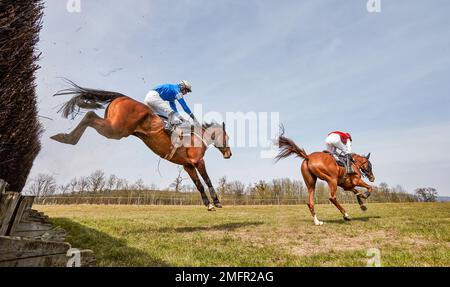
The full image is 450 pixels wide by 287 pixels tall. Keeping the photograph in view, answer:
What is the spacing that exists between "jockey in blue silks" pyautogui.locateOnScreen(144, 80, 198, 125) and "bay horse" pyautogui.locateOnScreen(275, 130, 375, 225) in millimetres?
5259

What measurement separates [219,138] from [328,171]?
189 inches

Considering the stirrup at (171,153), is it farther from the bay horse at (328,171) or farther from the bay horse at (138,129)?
the bay horse at (328,171)

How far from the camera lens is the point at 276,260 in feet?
14.2

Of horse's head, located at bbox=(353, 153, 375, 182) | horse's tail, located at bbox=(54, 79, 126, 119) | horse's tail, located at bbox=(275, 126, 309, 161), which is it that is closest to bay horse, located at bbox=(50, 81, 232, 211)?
horse's tail, located at bbox=(54, 79, 126, 119)

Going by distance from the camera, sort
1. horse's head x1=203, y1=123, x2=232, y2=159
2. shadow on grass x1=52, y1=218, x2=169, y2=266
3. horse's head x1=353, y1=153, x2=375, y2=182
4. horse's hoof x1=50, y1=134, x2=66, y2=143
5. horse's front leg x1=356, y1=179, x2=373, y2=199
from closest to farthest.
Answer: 1. shadow on grass x1=52, y1=218, x2=169, y2=266
2. horse's hoof x1=50, y1=134, x2=66, y2=143
3. horse's head x1=203, y1=123, x2=232, y2=159
4. horse's front leg x1=356, y1=179, x2=373, y2=199
5. horse's head x1=353, y1=153, x2=375, y2=182

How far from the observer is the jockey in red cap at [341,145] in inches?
433

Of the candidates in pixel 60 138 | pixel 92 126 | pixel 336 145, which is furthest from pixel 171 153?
pixel 336 145

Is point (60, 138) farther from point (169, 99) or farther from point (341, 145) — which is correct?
→ point (341, 145)

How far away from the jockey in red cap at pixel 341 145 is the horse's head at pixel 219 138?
18.1ft

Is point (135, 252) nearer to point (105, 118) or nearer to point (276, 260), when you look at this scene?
point (276, 260)

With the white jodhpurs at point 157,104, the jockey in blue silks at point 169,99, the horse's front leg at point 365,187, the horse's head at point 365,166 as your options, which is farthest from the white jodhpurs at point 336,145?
the white jodhpurs at point 157,104

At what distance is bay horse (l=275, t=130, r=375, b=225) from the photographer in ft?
33.2

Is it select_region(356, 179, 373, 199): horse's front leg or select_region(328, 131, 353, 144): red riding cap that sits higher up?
select_region(328, 131, 353, 144): red riding cap

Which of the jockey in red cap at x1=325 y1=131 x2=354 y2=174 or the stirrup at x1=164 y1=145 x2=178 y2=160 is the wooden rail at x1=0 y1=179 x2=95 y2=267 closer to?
the stirrup at x1=164 y1=145 x2=178 y2=160
